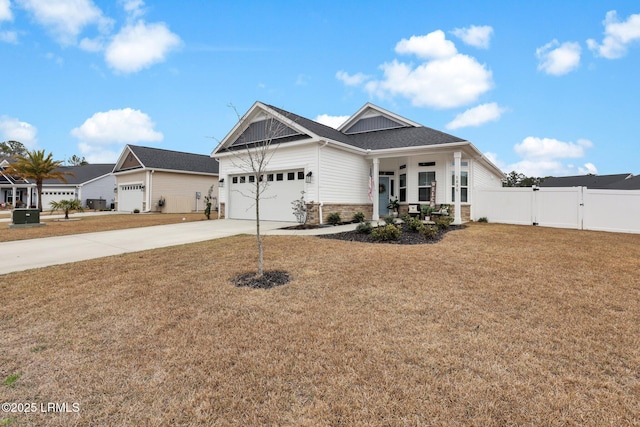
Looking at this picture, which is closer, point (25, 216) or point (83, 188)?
point (25, 216)

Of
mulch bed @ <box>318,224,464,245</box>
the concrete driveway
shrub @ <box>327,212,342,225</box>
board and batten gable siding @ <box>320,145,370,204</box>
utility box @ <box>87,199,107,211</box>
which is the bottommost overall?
the concrete driveway

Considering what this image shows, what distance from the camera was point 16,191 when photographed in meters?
34.0

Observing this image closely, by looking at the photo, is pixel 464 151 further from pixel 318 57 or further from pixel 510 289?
pixel 510 289

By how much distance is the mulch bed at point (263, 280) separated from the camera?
479 centimetres

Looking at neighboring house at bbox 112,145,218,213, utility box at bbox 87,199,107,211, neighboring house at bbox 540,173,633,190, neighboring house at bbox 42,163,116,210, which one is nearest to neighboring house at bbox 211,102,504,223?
neighboring house at bbox 112,145,218,213

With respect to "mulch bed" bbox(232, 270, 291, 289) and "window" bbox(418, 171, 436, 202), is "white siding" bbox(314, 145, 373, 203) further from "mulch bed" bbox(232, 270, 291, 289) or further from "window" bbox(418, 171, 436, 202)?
"mulch bed" bbox(232, 270, 291, 289)

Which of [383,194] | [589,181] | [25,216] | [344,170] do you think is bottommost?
[25,216]

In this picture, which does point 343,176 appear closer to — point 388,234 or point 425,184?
point 425,184

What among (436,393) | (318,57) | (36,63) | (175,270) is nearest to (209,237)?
(175,270)

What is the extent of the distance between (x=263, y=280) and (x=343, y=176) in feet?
30.8

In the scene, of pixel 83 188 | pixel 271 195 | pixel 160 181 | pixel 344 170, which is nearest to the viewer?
pixel 344 170

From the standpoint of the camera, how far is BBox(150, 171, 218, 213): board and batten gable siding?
24188 millimetres

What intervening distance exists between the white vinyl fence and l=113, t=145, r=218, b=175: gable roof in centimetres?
Result: 2312

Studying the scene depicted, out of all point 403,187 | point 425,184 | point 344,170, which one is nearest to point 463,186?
point 425,184
